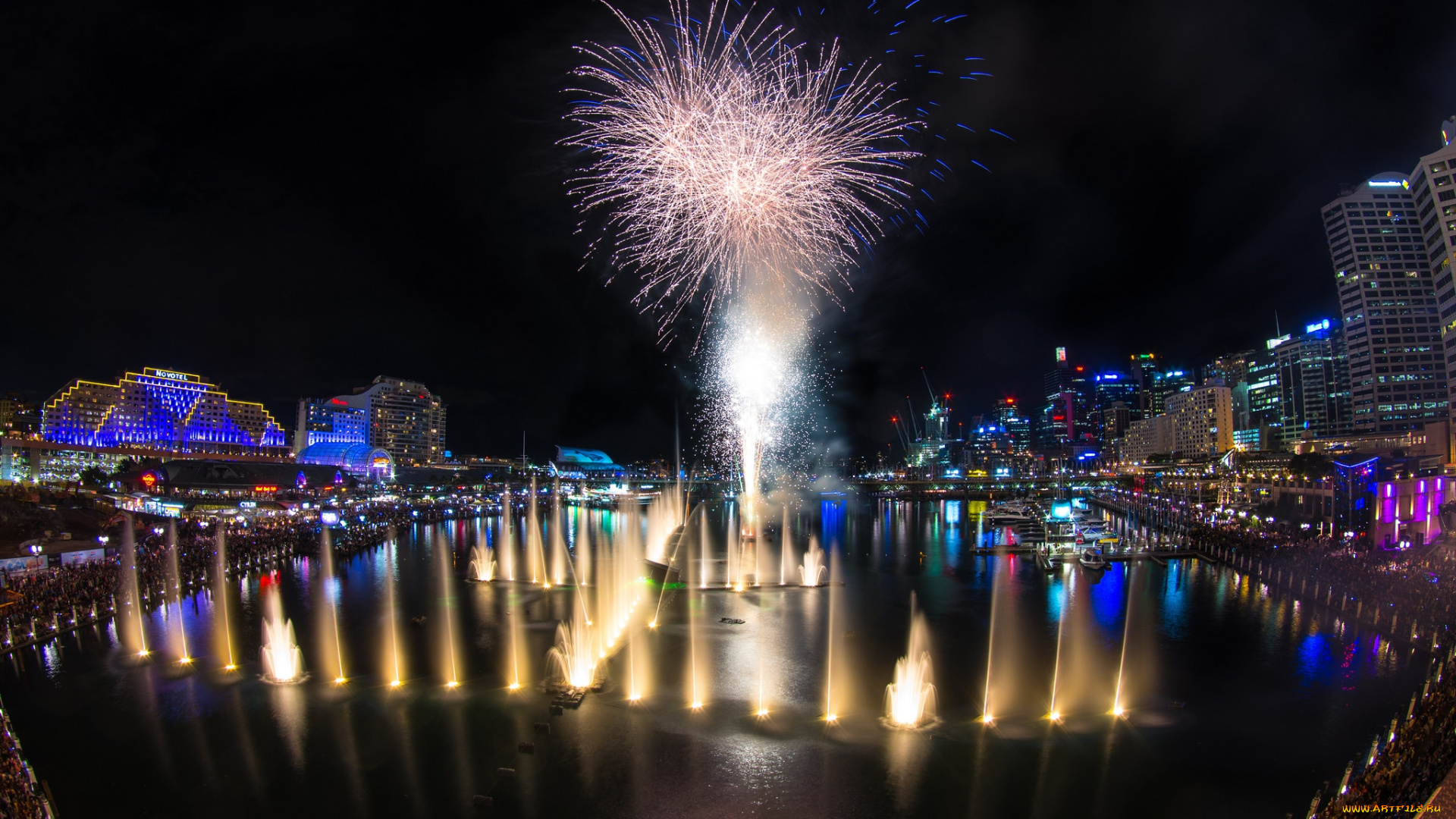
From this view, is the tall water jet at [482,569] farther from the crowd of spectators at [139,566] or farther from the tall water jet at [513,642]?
the crowd of spectators at [139,566]

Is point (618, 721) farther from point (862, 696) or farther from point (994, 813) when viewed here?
point (994, 813)

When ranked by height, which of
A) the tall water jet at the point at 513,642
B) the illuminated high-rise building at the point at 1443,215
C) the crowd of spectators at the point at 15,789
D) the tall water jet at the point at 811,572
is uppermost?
the illuminated high-rise building at the point at 1443,215

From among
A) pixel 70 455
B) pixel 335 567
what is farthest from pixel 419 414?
pixel 335 567

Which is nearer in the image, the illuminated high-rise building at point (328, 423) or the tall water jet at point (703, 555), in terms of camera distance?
the tall water jet at point (703, 555)

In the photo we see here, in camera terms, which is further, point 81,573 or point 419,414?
point 419,414

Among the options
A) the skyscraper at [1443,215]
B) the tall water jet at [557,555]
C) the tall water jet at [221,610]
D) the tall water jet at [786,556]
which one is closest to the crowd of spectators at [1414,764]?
the tall water jet at [786,556]

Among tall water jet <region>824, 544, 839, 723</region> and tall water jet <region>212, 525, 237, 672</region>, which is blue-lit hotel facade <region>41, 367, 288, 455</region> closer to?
tall water jet <region>212, 525, 237, 672</region>

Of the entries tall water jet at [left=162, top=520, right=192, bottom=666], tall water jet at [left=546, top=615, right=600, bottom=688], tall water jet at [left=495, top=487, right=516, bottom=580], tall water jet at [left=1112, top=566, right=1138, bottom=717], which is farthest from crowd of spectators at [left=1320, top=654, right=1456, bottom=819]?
tall water jet at [left=495, top=487, right=516, bottom=580]

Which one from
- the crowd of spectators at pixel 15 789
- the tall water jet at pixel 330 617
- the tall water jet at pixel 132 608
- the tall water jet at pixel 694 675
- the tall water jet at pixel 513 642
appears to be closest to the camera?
the crowd of spectators at pixel 15 789
